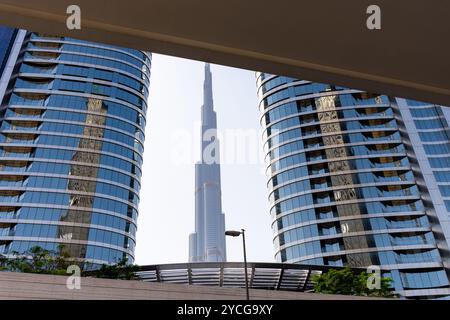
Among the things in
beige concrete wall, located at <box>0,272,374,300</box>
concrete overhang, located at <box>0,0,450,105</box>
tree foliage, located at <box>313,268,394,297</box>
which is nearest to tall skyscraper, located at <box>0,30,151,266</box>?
beige concrete wall, located at <box>0,272,374,300</box>

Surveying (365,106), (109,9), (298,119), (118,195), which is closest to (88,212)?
(118,195)

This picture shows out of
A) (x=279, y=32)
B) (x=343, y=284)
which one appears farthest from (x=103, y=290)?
(x=279, y=32)

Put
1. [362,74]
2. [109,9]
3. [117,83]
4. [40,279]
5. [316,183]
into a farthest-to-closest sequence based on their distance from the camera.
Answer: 1. [117,83]
2. [316,183]
3. [40,279]
4. [362,74]
5. [109,9]

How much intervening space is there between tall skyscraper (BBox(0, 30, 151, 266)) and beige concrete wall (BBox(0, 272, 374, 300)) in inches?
1041

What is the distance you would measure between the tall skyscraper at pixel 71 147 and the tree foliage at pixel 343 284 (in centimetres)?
3089

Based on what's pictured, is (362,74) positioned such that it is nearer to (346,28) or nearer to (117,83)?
(346,28)

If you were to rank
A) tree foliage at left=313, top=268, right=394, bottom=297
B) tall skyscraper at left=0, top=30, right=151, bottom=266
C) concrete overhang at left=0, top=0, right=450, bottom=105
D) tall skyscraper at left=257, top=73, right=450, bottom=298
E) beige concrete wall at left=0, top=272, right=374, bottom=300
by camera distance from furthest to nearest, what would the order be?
tall skyscraper at left=257, top=73, right=450, bottom=298
tall skyscraper at left=0, top=30, right=151, bottom=266
tree foliage at left=313, top=268, right=394, bottom=297
beige concrete wall at left=0, top=272, right=374, bottom=300
concrete overhang at left=0, top=0, right=450, bottom=105

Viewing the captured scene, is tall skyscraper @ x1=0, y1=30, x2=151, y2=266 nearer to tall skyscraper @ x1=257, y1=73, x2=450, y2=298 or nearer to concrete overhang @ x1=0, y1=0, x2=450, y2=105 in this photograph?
tall skyscraper @ x1=257, y1=73, x2=450, y2=298

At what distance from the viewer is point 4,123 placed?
186 ft

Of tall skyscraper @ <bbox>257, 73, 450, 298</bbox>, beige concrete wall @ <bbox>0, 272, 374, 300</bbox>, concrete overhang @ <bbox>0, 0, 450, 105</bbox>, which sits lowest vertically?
concrete overhang @ <bbox>0, 0, 450, 105</bbox>

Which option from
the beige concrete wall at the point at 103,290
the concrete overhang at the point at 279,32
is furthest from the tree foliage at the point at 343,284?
the concrete overhang at the point at 279,32

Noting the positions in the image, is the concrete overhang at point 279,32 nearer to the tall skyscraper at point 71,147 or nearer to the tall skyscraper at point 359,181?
the tall skyscraper at point 71,147

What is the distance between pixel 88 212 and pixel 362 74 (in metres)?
54.0

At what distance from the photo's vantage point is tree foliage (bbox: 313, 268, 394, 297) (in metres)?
29.2
